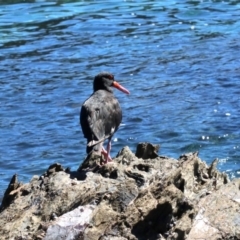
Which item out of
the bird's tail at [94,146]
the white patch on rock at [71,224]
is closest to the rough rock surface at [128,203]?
the white patch on rock at [71,224]

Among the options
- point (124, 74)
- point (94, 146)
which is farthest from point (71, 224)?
point (124, 74)

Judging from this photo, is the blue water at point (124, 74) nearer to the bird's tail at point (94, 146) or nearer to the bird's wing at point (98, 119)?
the bird's wing at point (98, 119)

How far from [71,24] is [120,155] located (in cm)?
1188

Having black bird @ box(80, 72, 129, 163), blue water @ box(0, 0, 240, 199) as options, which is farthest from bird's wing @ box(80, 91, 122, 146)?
blue water @ box(0, 0, 240, 199)

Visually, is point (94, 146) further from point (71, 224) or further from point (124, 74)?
point (124, 74)

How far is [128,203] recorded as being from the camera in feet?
19.6

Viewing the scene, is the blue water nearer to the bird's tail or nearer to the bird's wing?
the bird's wing

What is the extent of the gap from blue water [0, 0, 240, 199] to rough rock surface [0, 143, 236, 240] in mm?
3118

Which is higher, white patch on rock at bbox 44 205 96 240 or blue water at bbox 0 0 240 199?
white patch on rock at bbox 44 205 96 240

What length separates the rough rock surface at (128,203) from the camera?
560 centimetres

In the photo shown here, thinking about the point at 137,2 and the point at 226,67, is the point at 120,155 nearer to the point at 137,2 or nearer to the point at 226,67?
the point at 226,67

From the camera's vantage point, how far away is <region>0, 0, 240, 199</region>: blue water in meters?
11.2

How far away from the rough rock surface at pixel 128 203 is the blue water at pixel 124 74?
3118mm

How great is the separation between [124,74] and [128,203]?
8948 millimetres
